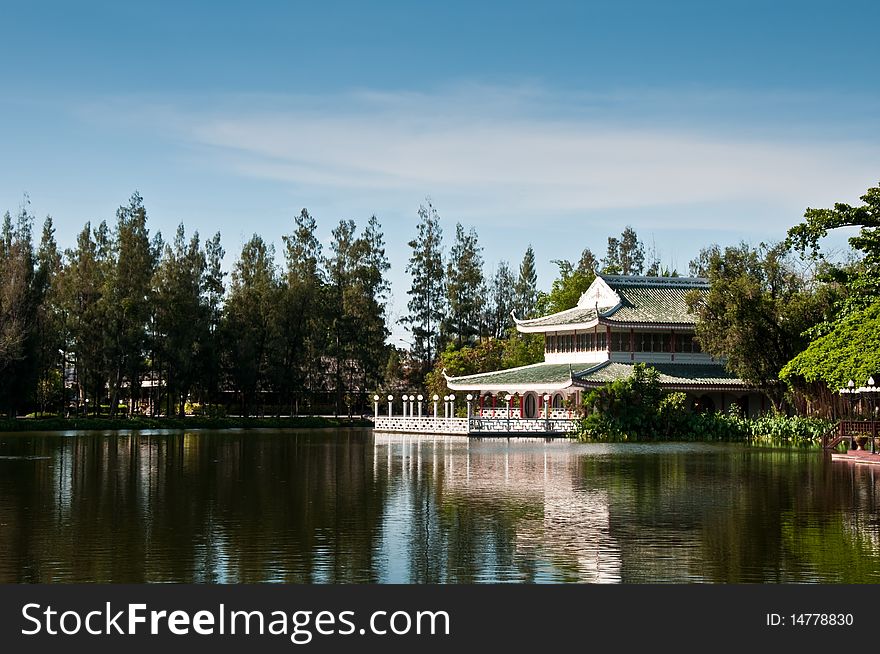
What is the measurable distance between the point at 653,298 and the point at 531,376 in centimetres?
790

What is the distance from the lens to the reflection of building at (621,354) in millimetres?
56812

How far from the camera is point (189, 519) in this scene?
18.2 m

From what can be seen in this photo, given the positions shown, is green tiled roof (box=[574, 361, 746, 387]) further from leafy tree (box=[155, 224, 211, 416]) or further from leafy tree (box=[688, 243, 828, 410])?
leafy tree (box=[155, 224, 211, 416])


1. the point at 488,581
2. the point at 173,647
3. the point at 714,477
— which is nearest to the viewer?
the point at 173,647

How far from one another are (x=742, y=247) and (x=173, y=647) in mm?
57620

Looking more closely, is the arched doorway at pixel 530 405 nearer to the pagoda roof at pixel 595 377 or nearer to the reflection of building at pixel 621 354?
the reflection of building at pixel 621 354

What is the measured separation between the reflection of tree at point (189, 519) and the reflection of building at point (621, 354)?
2542cm

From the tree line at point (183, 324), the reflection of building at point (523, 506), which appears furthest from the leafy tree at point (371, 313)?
the reflection of building at point (523, 506)

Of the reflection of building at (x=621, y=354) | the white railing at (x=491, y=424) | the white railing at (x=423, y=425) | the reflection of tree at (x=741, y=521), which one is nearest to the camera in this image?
the reflection of tree at (x=741, y=521)

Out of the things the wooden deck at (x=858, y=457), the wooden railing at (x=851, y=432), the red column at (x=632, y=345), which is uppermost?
the red column at (x=632, y=345)

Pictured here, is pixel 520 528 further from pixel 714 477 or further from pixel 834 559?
pixel 714 477

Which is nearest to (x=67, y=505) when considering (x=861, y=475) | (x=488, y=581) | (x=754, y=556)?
(x=488, y=581)

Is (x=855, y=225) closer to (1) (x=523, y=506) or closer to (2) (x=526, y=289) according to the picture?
(1) (x=523, y=506)

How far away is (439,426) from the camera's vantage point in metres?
56.3
